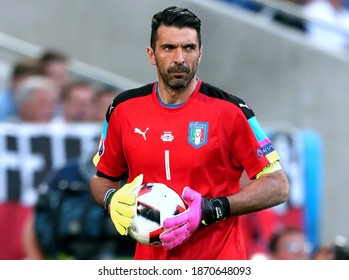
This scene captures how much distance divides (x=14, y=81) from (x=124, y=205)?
391 centimetres

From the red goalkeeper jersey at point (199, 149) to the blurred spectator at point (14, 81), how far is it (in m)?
3.35

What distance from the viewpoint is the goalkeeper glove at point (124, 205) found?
5031 millimetres

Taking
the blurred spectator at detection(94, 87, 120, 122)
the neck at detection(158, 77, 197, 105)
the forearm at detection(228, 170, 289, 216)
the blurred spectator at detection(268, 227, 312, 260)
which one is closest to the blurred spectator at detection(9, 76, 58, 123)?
the blurred spectator at detection(94, 87, 120, 122)

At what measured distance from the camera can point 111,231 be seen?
799cm

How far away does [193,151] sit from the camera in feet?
16.7

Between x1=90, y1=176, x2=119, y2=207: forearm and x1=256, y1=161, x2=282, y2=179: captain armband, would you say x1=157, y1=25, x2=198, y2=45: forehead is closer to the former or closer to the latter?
x1=256, y1=161, x2=282, y2=179: captain armband

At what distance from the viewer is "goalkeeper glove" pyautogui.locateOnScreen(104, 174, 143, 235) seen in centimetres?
503

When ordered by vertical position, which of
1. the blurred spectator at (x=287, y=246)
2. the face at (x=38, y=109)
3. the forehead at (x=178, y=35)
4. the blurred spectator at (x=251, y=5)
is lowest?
the blurred spectator at (x=287, y=246)


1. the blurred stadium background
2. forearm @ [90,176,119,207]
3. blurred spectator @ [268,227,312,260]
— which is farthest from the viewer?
the blurred stadium background

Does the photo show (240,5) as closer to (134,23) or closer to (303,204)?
Answer: (134,23)

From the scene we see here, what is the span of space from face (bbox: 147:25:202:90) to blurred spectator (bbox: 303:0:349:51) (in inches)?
212

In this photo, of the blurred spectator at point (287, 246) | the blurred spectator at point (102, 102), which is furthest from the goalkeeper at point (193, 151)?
the blurred spectator at point (102, 102)

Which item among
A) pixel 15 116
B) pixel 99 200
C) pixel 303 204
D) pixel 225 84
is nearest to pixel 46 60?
pixel 15 116

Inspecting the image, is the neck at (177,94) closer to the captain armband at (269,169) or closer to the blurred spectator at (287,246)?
the captain armband at (269,169)
